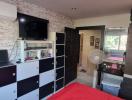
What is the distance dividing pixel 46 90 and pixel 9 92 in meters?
1.02

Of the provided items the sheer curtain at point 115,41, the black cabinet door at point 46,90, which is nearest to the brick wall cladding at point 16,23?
the black cabinet door at point 46,90

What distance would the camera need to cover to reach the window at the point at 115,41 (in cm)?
302

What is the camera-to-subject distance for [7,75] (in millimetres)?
1880

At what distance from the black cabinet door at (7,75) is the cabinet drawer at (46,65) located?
67 cm

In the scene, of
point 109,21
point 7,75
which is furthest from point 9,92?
point 109,21

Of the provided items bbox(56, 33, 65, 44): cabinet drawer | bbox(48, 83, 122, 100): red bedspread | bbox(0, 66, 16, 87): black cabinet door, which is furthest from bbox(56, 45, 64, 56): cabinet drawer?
bbox(0, 66, 16, 87): black cabinet door

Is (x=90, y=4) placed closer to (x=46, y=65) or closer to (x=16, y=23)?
(x=16, y=23)

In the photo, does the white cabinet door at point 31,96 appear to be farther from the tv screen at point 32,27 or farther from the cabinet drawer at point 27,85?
the tv screen at point 32,27

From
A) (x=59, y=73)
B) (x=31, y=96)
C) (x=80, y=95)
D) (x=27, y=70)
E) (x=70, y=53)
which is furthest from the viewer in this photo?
(x=70, y=53)

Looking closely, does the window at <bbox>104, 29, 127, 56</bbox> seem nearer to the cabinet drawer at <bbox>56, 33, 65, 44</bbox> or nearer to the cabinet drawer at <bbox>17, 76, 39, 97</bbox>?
the cabinet drawer at <bbox>56, 33, 65, 44</bbox>

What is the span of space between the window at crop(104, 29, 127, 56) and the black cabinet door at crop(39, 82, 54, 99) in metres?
1.91

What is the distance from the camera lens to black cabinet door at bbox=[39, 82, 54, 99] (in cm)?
263

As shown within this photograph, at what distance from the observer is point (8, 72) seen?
1.89m

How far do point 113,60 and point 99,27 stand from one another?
1.14 metres
